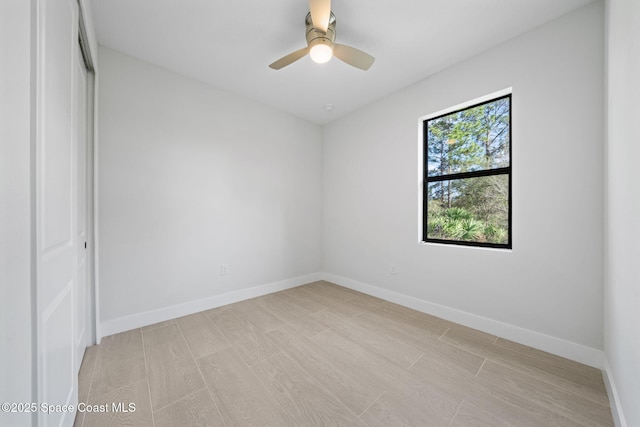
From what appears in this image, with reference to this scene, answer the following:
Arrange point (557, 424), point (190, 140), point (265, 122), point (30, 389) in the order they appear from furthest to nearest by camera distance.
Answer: point (265, 122) → point (190, 140) → point (557, 424) → point (30, 389)

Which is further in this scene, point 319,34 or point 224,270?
point 224,270

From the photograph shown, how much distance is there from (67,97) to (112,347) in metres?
1.94

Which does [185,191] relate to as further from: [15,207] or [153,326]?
[15,207]

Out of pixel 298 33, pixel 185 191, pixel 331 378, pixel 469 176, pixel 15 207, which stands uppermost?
pixel 298 33

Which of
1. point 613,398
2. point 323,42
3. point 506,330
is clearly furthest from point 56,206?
point 506,330

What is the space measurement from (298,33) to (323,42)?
20.0 inches

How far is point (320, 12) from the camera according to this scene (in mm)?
1504

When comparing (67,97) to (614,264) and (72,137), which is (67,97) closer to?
(72,137)

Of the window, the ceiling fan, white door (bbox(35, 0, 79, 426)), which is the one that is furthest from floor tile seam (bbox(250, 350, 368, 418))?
the ceiling fan

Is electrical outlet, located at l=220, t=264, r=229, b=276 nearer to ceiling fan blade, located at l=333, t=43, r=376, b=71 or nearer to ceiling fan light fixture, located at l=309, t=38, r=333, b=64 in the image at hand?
ceiling fan light fixture, located at l=309, t=38, r=333, b=64

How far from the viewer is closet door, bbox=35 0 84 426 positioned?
774 millimetres

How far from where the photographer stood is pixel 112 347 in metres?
1.96

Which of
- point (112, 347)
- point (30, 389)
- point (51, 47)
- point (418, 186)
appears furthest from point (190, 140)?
point (418, 186)

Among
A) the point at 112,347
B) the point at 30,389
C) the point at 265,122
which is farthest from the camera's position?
the point at 265,122
